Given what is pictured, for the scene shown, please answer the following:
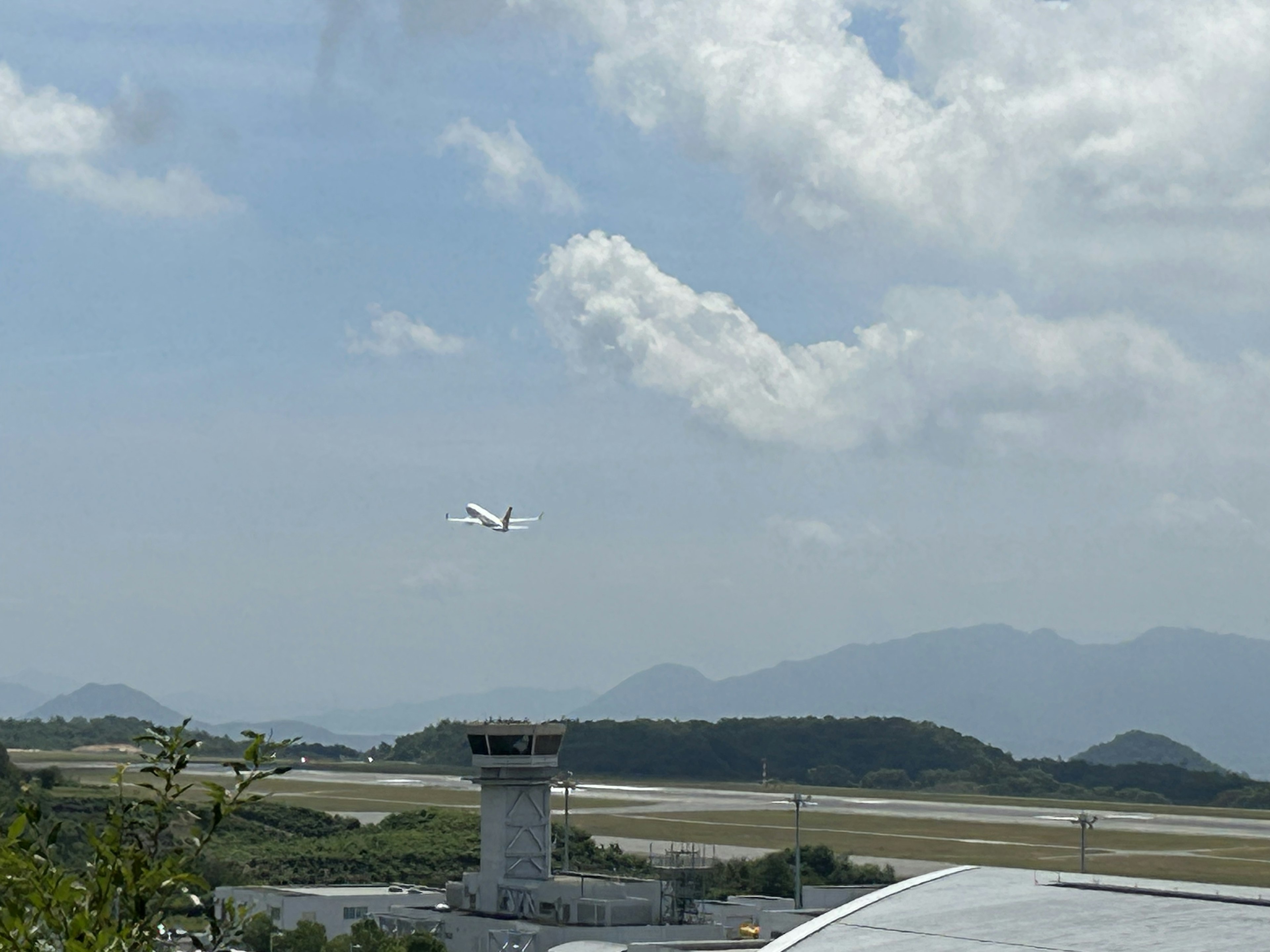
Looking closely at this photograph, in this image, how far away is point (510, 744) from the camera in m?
91.1

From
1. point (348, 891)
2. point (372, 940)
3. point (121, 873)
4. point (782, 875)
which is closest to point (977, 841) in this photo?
point (782, 875)

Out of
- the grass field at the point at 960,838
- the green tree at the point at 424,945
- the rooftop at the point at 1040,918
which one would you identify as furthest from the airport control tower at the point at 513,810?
the rooftop at the point at 1040,918

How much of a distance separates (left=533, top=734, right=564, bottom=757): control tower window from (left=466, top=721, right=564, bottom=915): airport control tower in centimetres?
5

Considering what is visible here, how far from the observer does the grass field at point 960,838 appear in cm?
12394

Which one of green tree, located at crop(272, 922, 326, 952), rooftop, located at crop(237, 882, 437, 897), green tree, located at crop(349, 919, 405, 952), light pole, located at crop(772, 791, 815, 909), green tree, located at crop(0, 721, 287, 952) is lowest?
green tree, located at crop(272, 922, 326, 952)

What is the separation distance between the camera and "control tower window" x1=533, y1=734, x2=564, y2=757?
298 ft

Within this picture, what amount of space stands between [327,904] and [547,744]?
2088 cm

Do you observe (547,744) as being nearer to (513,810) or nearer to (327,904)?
(513,810)

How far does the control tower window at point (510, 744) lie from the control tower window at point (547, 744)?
1.23ft

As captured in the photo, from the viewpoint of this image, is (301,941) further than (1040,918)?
Yes

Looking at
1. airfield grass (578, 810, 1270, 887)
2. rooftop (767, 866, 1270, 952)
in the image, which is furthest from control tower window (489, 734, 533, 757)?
airfield grass (578, 810, 1270, 887)

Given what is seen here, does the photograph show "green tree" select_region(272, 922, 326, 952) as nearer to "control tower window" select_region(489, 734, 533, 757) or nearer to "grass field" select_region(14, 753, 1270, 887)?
"control tower window" select_region(489, 734, 533, 757)

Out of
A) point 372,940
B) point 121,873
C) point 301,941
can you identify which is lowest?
point 301,941

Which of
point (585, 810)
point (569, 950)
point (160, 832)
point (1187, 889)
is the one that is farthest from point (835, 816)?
point (160, 832)
